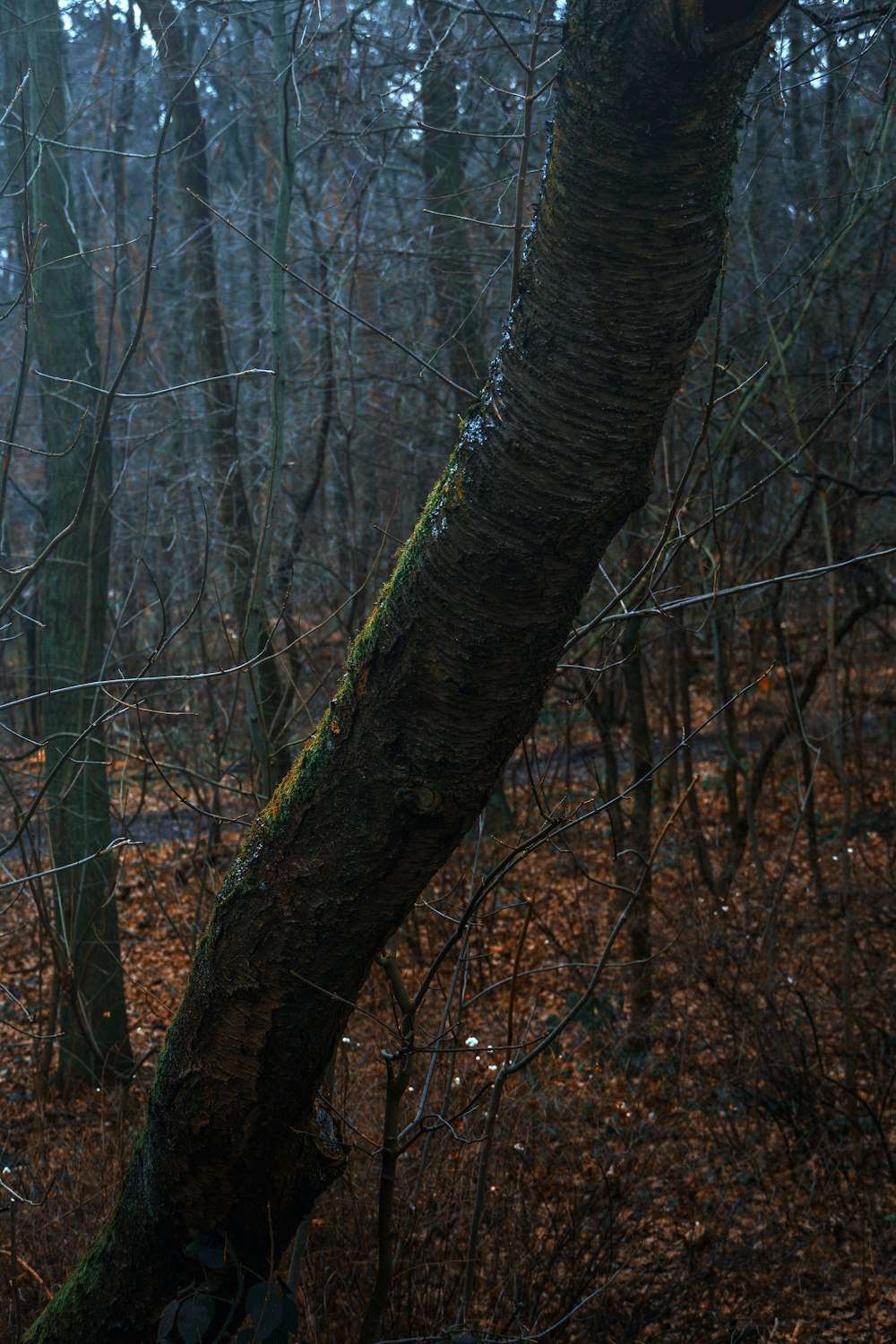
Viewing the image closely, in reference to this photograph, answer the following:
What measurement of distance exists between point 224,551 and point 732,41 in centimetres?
691

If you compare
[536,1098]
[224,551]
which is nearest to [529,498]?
[536,1098]

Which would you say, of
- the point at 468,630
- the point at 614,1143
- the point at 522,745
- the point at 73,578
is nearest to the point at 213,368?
the point at 73,578

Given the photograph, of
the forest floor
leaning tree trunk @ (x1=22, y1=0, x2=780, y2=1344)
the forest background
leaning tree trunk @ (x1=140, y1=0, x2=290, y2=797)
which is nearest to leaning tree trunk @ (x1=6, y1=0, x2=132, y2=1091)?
the forest background

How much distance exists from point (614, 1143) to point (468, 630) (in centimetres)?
386

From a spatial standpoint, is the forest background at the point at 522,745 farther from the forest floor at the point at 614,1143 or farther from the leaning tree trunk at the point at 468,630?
the leaning tree trunk at the point at 468,630

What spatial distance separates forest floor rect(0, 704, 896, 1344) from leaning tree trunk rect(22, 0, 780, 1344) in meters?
0.34

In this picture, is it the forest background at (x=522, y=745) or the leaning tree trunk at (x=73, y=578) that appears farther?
the leaning tree trunk at (x=73, y=578)

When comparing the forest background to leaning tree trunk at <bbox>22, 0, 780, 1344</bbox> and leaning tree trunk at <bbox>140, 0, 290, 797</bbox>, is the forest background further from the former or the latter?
leaning tree trunk at <bbox>22, 0, 780, 1344</bbox>

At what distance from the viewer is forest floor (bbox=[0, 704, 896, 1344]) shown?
341 cm

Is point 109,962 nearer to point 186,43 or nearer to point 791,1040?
point 791,1040

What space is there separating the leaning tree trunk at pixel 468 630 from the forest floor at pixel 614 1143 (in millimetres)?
343

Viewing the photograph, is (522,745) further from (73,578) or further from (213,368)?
(213,368)

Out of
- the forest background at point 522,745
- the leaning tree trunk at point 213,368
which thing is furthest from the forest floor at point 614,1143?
the leaning tree trunk at point 213,368

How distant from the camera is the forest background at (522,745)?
3408mm
